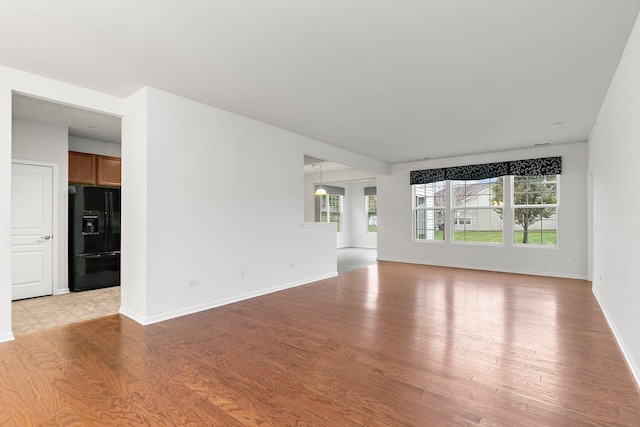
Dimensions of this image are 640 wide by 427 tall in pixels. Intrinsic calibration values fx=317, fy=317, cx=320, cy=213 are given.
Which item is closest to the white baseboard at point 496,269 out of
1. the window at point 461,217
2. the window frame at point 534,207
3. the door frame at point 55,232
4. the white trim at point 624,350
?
the window frame at point 534,207

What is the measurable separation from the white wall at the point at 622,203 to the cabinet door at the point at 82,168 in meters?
6.88

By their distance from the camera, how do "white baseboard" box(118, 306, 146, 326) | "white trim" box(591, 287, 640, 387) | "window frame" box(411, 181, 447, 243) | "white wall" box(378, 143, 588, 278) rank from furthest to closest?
1. "window frame" box(411, 181, 447, 243)
2. "white wall" box(378, 143, 588, 278)
3. "white baseboard" box(118, 306, 146, 326)
4. "white trim" box(591, 287, 640, 387)

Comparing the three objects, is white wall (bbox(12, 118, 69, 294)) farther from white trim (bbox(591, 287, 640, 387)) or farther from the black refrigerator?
white trim (bbox(591, 287, 640, 387))

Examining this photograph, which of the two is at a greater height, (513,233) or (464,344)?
(513,233)

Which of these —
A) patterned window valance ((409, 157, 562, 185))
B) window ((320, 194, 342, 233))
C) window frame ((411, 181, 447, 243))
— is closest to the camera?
patterned window valance ((409, 157, 562, 185))

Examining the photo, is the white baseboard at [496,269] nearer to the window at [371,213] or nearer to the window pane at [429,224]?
the window pane at [429,224]

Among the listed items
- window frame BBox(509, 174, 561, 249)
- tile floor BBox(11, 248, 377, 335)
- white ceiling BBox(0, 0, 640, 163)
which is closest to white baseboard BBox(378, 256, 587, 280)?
window frame BBox(509, 174, 561, 249)

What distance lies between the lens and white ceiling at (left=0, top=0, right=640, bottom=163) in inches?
84.6

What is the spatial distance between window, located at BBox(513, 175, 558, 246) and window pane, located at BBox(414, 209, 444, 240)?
157cm

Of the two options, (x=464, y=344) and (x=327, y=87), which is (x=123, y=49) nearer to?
(x=327, y=87)

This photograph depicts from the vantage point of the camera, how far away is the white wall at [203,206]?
349cm

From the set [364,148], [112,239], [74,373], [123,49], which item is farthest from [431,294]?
[112,239]

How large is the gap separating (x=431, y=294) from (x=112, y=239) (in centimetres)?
522

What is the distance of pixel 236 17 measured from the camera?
2.23 metres
